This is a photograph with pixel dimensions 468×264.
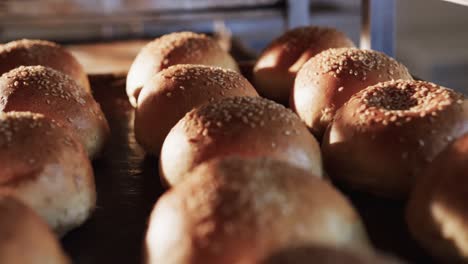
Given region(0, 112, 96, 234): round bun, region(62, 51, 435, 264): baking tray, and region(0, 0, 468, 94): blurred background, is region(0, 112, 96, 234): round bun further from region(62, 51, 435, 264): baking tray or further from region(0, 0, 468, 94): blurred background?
region(0, 0, 468, 94): blurred background

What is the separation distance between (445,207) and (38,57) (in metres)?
1.39

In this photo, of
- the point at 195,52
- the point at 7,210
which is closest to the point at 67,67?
the point at 195,52

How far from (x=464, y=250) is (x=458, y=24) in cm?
432

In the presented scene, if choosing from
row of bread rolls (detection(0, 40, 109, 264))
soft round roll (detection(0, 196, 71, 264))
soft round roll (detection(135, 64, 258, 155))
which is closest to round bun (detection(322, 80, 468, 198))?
soft round roll (detection(135, 64, 258, 155))

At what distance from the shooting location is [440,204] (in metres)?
0.94

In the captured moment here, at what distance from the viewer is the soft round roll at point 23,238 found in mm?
749

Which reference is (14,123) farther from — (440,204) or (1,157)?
(440,204)

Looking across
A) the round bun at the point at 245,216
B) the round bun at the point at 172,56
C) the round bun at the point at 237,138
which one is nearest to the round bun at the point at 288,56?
the round bun at the point at 172,56

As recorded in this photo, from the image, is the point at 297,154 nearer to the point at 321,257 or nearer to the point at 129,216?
the point at 129,216

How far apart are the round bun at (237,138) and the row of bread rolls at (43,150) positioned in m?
0.18

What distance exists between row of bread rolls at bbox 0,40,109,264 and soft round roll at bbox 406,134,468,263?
555mm

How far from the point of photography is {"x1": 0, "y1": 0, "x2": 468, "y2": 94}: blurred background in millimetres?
3002

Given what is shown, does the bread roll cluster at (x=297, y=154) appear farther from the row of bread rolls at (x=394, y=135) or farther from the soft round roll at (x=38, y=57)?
the soft round roll at (x=38, y=57)

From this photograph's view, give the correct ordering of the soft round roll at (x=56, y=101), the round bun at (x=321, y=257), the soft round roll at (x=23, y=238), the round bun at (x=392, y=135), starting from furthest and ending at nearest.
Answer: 1. the soft round roll at (x=56, y=101)
2. the round bun at (x=392, y=135)
3. the soft round roll at (x=23, y=238)
4. the round bun at (x=321, y=257)
